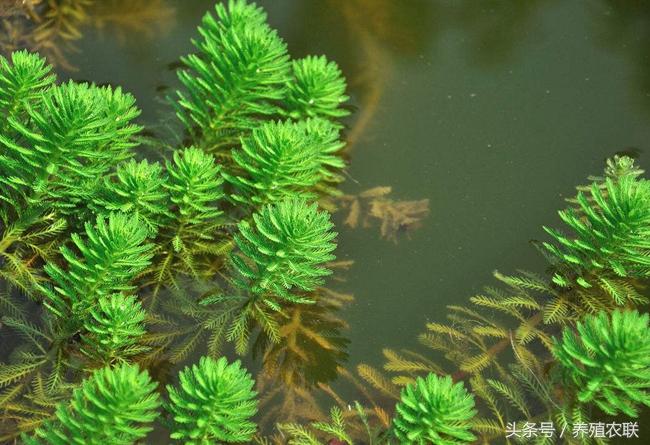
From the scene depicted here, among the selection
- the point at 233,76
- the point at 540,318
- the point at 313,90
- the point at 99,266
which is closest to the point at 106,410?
the point at 99,266

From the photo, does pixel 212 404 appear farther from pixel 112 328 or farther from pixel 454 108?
pixel 454 108

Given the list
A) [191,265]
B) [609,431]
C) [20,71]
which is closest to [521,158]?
[609,431]

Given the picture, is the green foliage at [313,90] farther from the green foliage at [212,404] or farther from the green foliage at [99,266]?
the green foliage at [212,404]

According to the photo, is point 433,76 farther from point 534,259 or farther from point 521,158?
point 534,259

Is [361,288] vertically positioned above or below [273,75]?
below

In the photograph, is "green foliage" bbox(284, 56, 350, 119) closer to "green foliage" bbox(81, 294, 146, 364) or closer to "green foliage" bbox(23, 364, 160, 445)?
"green foliage" bbox(81, 294, 146, 364)
